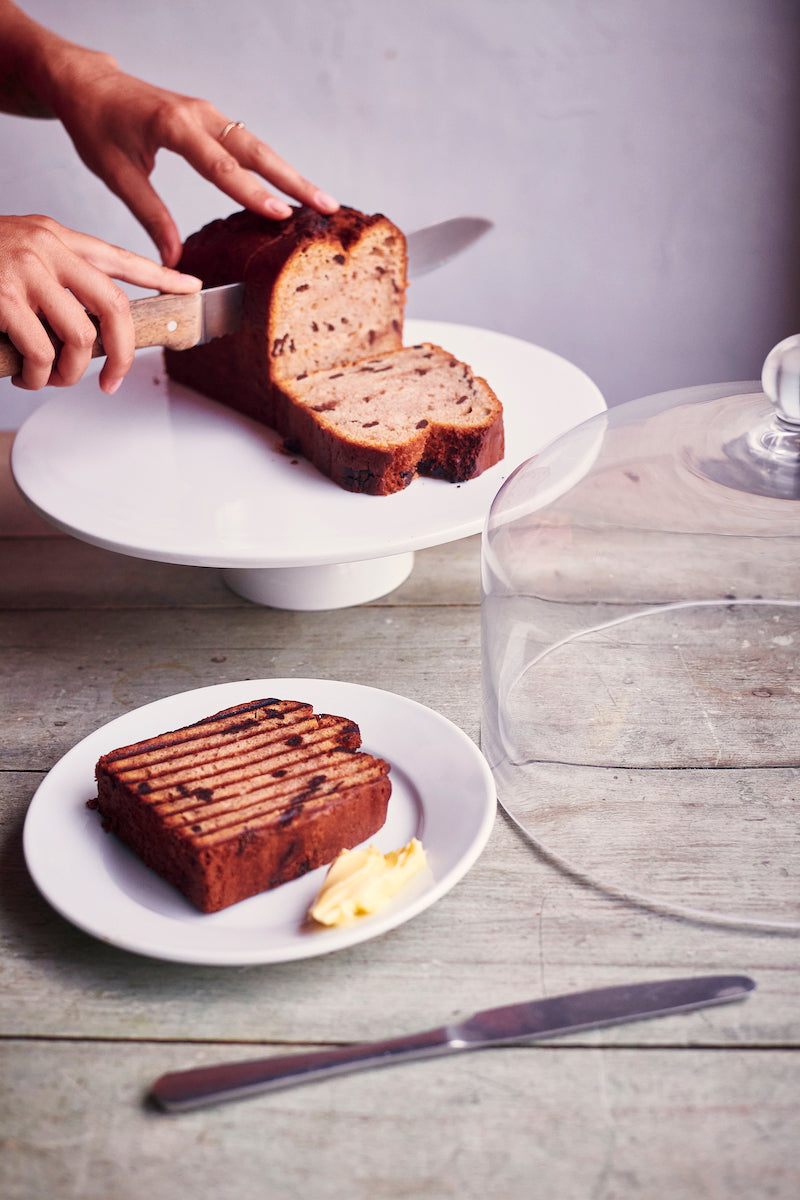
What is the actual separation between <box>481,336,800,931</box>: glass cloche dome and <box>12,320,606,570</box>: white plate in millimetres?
109

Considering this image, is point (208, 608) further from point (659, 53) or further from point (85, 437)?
point (659, 53)

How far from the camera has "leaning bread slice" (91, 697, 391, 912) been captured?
622 mm

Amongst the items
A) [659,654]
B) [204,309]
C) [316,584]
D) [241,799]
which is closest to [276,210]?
[204,309]

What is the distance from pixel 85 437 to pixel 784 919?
0.79 meters

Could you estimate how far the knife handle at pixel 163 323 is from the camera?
1.02 meters

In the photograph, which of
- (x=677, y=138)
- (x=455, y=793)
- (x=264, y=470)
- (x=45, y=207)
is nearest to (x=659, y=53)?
(x=677, y=138)

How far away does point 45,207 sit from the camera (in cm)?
201

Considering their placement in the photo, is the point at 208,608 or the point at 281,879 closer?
the point at 281,879

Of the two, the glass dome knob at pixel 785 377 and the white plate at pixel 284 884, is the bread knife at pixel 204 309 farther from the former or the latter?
the glass dome knob at pixel 785 377

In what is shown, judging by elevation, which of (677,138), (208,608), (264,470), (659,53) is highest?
(659,53)

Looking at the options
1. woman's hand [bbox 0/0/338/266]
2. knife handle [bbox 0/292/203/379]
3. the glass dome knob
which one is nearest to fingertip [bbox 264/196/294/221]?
woman's hand [bbox 0/0/338/266]

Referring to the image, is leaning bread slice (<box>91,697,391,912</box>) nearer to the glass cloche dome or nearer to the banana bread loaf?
the glass cloche dome

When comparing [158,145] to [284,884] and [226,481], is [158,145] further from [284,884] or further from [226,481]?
[284,884]

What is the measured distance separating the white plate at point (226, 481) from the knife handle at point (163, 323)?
0.31ft
